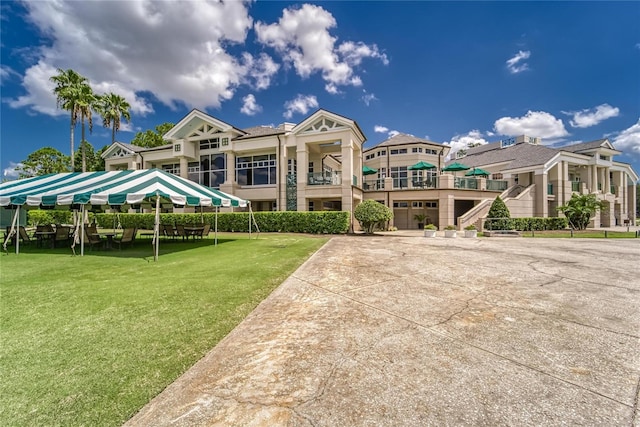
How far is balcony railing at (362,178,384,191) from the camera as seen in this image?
25555 millimetres

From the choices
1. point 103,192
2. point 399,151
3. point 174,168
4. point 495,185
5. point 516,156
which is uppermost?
point 399,151

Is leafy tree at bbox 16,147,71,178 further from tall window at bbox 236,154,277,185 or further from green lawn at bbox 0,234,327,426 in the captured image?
green lawn at bbox 0,234,327,426

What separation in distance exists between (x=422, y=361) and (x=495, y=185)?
27.2 meters

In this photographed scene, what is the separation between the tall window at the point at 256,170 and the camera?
24.7 meters

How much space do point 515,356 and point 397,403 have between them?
1.74 m

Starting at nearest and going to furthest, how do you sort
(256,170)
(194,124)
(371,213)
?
(371,213) → (256,170) → (194,124)

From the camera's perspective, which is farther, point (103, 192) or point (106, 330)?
point (103, 192)

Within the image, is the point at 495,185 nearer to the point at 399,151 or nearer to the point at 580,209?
the point at 580,209

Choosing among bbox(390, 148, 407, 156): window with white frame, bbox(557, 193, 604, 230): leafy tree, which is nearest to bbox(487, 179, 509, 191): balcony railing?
bbox(557, 193, 604, 230): leafy tree

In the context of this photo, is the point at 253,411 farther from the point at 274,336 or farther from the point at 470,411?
the point at 470,411

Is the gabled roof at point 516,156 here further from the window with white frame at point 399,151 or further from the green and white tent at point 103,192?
the green and white tent at point 103,192

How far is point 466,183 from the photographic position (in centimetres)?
2427

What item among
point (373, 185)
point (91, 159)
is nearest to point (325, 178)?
point (373, 185)

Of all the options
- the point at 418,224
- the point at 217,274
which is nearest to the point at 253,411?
the point at 217,274
